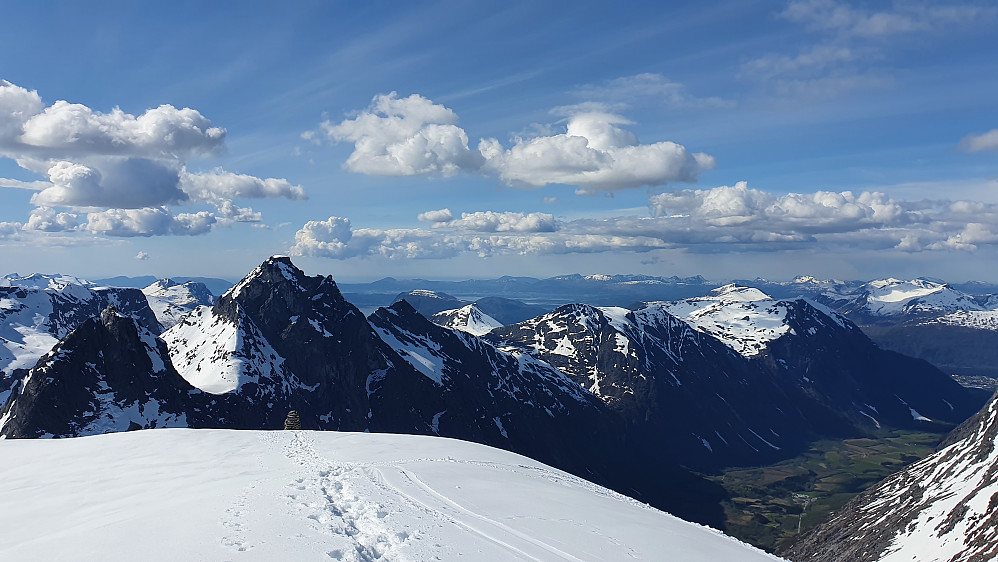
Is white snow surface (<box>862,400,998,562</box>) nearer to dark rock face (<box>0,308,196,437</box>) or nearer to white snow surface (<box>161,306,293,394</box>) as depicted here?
dark rock face (<box>0,308,196,437</box>)

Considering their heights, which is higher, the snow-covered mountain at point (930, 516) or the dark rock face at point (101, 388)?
the dark rock face at point (101, 388)

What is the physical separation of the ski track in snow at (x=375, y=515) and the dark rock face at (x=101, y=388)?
104 m

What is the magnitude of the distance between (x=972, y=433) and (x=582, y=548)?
180422mm

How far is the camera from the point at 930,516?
115188 millimetres

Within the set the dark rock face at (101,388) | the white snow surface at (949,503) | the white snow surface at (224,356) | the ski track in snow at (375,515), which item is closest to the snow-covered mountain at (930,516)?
the white snow surface at (949,503)

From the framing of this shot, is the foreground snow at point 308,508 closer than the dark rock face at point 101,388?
Yes

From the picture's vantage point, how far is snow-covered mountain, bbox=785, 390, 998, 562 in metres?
96.1

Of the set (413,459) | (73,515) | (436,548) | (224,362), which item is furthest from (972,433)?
(224,362)

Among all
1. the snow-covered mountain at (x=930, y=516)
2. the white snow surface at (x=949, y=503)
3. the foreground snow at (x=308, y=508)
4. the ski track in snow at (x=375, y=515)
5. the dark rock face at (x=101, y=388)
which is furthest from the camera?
the dark rock face at (x=101, y=388)

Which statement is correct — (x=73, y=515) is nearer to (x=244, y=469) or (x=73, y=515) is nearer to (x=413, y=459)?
(x=244, y=469)

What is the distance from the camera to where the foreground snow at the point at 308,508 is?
2403cm

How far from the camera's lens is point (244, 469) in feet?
129

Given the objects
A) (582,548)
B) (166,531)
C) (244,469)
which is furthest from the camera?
(244,469)

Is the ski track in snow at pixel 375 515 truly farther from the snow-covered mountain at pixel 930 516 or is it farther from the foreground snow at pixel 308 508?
the snow-covered mountain at pixel 930 516
